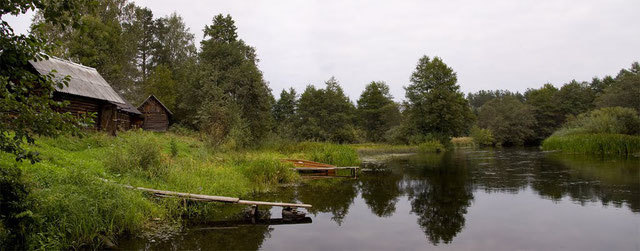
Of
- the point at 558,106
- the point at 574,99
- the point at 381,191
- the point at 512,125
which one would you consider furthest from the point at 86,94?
the point at 574,99

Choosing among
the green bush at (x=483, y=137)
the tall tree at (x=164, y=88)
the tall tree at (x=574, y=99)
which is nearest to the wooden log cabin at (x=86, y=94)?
the tall tree at (x=164, y=88)

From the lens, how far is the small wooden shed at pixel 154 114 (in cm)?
3338

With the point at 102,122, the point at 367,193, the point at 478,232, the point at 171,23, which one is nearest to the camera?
the point at 478,232

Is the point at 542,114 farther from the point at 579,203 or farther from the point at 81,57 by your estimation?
the point at 81,57

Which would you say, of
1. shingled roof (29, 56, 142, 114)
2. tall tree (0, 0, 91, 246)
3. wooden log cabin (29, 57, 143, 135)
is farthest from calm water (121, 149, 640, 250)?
wooden log cabin (29, 57, 143, 135)

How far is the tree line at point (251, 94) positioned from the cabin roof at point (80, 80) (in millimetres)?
4806

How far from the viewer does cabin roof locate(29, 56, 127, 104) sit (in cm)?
1672

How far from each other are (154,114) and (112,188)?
29077mm

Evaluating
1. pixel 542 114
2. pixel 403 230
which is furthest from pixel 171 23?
pixel 542 114

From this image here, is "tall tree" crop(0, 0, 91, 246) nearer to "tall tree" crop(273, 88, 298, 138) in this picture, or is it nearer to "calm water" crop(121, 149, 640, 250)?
"calm water" crop(121, 149, 640, 250)

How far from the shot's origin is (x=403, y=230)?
819 cm

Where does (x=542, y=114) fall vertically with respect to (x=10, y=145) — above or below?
above

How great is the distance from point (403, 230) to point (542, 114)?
64.1 m

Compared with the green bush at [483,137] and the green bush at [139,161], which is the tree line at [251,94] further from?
the green bush at [139,161]
